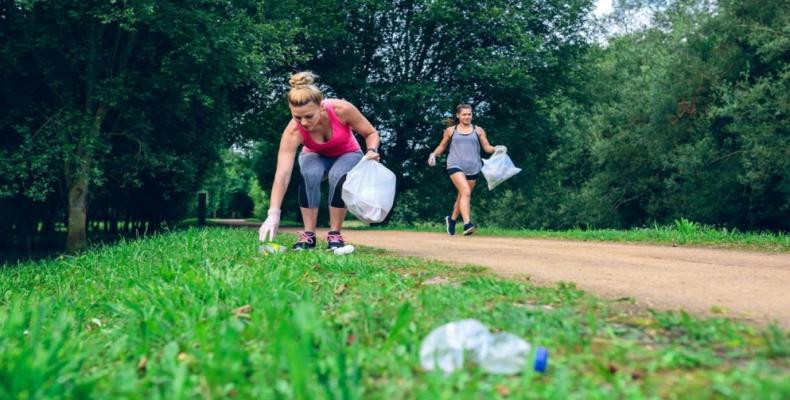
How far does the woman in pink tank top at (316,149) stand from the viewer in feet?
19.9

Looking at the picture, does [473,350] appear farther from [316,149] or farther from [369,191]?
[316,149]

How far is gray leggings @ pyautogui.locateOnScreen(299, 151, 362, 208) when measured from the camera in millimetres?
6445

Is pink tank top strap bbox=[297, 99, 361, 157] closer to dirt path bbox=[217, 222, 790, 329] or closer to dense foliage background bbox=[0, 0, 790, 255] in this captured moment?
dirt path bbox=[217, 222, 790, 329]

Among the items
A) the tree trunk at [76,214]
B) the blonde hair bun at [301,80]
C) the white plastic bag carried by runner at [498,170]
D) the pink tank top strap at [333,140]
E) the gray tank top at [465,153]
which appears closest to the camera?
the blonde hair bun at [301,80]

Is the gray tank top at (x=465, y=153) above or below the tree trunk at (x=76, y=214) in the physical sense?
above

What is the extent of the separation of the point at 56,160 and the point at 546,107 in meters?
16.3

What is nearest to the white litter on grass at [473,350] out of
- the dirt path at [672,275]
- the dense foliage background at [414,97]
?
the dirt path at [672,275]

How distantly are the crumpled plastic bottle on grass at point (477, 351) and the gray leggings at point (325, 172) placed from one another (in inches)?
166

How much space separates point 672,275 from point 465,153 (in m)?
6.56

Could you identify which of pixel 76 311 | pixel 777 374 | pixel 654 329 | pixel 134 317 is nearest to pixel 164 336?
pixel 134 317

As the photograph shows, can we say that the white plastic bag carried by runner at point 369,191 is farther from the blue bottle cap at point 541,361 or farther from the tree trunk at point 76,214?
the tree trunk at point 76,214

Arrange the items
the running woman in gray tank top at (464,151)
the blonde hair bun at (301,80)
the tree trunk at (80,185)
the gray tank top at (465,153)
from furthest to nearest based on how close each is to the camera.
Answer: the tree trunk at (80,185) → the gray tank top at (465,153) → the running woman in gray tank top at (464,151) → the blonde hair bun at (301,80)

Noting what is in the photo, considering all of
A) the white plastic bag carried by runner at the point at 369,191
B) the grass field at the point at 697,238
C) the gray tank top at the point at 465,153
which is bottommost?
the grass field at the point at 697,238

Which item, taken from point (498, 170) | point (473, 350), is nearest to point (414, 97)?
point (498, 170)
